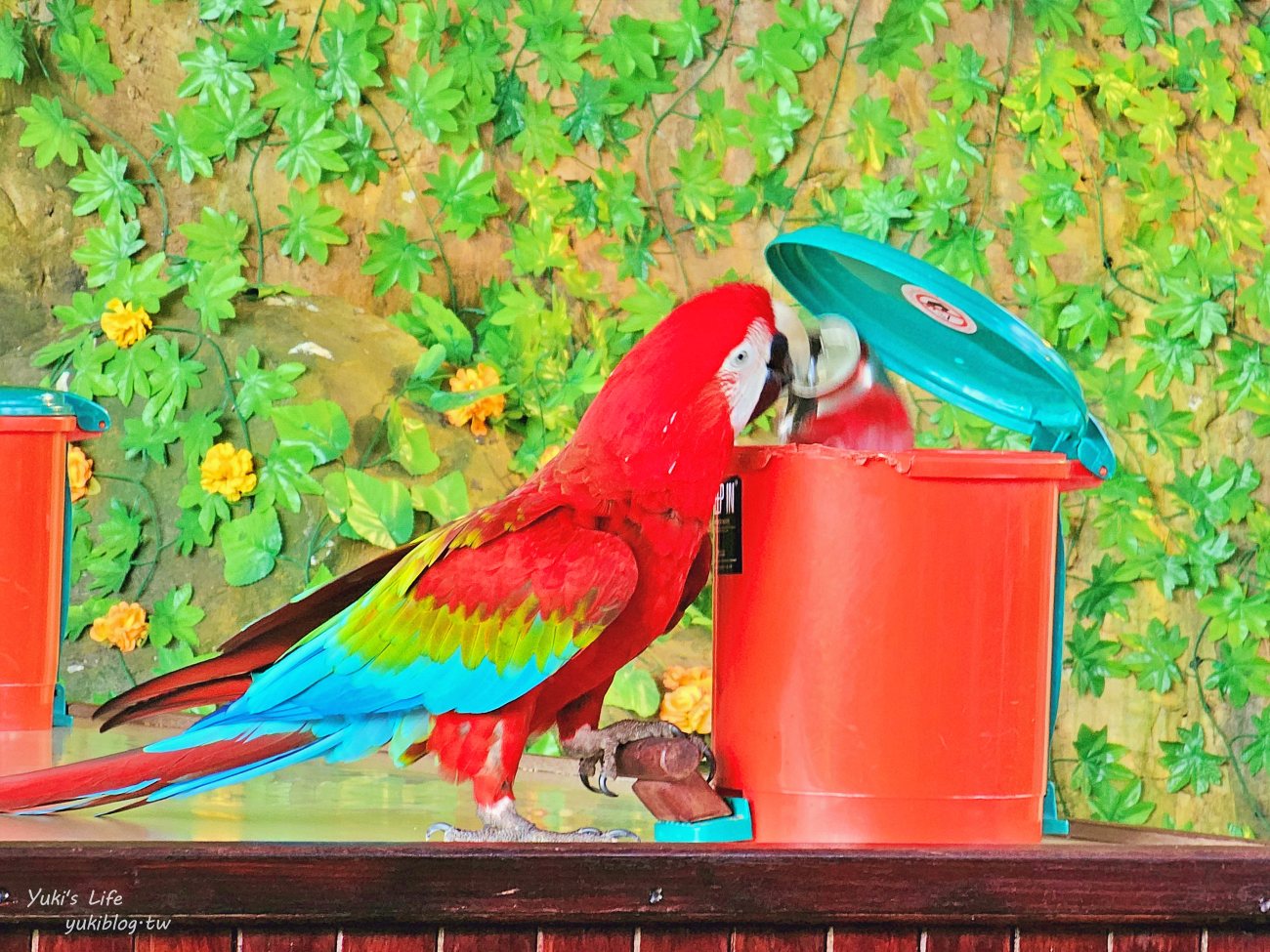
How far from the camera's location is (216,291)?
2271mm

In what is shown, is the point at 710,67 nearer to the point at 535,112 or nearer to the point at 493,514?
the point at 535,112

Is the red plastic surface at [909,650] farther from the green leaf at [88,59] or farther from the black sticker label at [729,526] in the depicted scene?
the green leaf at [88,59]

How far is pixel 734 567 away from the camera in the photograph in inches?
31.3

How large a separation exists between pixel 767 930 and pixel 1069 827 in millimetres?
257

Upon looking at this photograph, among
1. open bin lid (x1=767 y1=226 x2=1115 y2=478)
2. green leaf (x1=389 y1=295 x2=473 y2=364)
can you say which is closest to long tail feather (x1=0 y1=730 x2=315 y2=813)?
open bin lid (x1=767 y1=226 x2=1115 y2=478)

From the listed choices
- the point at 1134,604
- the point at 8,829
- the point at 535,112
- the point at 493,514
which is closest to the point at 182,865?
the point at 8,829

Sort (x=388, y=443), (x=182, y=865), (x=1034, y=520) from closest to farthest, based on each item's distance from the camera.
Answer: (x=182, y=865), (x=1034, y=520), (x=388, y=443)

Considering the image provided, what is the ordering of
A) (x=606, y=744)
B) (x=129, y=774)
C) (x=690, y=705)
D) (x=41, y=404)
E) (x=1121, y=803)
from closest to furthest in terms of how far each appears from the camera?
(x=129, y=774), (x=606, y=744), (x=41, y=404), (x=690, y=705), (x=1121, y=803)

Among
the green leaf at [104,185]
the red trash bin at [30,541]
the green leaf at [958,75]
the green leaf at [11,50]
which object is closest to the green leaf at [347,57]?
the green leaf at [104,185]

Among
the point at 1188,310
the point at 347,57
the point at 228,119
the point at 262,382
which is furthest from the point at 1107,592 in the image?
the point at 228,119

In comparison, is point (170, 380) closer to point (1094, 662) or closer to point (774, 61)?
point (774, 61)

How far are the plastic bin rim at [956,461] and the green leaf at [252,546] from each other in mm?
1611

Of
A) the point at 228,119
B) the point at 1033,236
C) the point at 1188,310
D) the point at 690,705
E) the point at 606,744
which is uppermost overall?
the point at 228,119

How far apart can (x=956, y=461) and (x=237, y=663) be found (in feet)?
1.35
